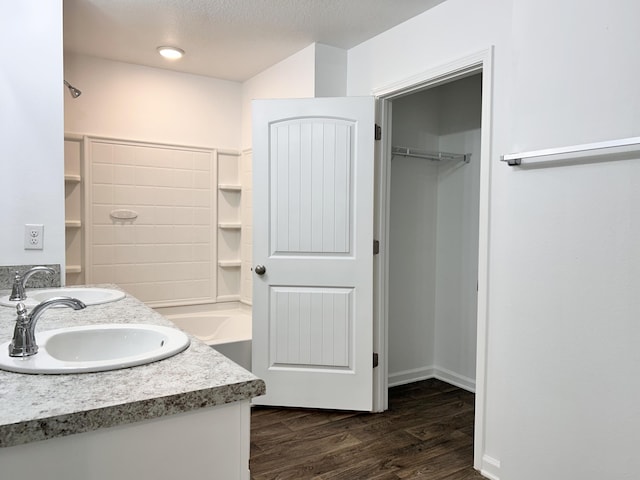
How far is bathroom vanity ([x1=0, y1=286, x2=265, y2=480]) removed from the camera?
0.87 metres

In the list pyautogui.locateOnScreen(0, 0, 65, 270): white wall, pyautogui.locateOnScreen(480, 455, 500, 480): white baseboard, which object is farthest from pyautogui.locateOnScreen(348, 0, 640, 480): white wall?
pyautogui.locateOnScreen(0, 0, 65, 270): white wall

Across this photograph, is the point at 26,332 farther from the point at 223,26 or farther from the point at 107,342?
the point at 223,26

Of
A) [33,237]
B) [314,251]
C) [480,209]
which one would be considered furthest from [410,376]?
[33,237]

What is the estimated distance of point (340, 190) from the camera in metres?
2.99

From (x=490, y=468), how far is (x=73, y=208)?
309 cm

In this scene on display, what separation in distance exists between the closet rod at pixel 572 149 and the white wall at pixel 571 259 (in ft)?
0.10

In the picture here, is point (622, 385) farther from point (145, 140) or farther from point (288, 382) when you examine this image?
point (145, 140)

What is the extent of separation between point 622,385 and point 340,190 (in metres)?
1.85

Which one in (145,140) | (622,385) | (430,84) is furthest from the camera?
(145,140)

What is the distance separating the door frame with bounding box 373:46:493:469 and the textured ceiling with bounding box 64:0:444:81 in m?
0.39

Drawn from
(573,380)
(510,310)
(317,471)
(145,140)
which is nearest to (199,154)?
(145,140)

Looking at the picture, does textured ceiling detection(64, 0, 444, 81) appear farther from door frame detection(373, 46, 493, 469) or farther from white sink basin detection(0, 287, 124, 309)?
white sink basin detection(0, 287, 124, 309)

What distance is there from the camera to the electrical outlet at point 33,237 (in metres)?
2.27

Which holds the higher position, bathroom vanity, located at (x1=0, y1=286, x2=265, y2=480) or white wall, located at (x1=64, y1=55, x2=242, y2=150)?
white wall, located at (x1=64, y1=55, x2=242, y2=150)
